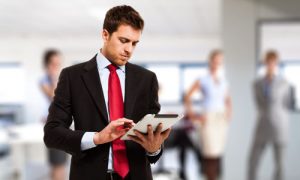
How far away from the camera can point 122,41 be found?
1.97ft

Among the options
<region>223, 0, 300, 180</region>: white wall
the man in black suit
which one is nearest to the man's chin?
the man in black suit

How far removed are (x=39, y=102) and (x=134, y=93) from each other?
712 centimetres

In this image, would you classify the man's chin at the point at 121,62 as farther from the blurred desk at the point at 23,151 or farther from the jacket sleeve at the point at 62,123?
the blurred desk at the point at 23,151

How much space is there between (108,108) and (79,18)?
16.4ft

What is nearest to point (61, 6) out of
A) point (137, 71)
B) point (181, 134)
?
point (181, 134)

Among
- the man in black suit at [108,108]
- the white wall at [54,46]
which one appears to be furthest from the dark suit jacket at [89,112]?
the white wall at [54,46]

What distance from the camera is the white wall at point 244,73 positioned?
319 cm

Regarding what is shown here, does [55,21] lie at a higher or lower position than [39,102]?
higher

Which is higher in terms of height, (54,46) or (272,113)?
(54,46)

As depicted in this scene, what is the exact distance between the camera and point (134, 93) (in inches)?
25.2

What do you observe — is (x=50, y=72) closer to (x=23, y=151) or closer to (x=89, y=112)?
(x=89, y=112)

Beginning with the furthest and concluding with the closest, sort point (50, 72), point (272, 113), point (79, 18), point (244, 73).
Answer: point (79, 18) → point (244, 73) → point (272, 113) → point (50, 72)

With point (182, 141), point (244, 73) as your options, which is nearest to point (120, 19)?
point (244, 73)

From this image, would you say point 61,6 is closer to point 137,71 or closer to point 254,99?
point 254,99
